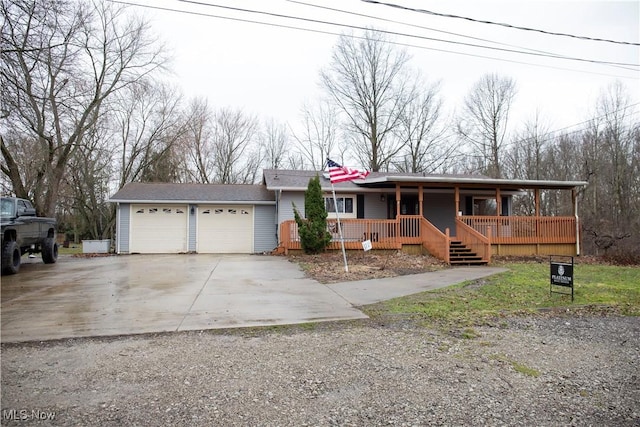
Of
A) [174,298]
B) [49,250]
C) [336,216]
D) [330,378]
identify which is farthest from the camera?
[336,216]

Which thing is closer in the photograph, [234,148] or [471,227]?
[471,227]

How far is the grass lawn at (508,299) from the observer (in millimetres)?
6039

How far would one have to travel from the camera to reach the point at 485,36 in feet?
29.3

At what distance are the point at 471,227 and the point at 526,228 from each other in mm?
2672

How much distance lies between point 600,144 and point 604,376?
81.3 feet

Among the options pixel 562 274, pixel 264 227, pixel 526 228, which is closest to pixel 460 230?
pixel 526 228

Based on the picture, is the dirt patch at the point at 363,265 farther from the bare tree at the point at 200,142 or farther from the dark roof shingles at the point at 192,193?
the bare tree at the point at 200,142

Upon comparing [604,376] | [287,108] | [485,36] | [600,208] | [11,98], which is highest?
[287,108]

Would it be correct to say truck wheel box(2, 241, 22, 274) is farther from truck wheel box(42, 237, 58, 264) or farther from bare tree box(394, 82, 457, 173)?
bare tree box(394, 82, 457, 173)

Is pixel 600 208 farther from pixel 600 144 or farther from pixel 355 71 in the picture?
pixel 355 71

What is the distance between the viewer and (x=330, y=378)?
345 centimetres

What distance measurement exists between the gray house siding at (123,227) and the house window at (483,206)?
1629 cm

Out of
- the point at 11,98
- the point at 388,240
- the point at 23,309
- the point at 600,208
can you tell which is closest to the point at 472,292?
the point at 388,240

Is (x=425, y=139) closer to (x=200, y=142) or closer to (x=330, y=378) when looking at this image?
(x=200, y=142)
